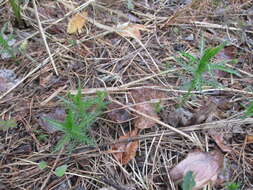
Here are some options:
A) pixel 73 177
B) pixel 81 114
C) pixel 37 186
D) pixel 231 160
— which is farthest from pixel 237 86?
pixel 37 186

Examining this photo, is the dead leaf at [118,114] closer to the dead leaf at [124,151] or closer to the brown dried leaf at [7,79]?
the dead leaf at [124,151]

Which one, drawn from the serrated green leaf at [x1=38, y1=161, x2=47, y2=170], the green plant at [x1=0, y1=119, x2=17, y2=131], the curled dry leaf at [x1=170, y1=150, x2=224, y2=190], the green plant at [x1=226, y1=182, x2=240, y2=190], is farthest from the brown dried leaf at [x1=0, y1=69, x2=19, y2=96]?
the green plant at [x1=226, y1=182, x2=240, y2=190]

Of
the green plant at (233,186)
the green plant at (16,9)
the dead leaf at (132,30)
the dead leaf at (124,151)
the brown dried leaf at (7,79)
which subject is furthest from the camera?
the dead leaf at (132,30)

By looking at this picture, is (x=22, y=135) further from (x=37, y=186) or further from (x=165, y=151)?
(x=165, y=151)

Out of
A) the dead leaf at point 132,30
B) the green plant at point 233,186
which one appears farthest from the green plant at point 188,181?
the dead leaf at point 132,30

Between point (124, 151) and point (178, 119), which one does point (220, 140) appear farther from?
point (124, 151)

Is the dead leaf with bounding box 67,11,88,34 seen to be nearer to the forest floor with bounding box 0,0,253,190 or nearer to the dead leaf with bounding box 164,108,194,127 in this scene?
the forest floor with bounding box 0,0,253,190
